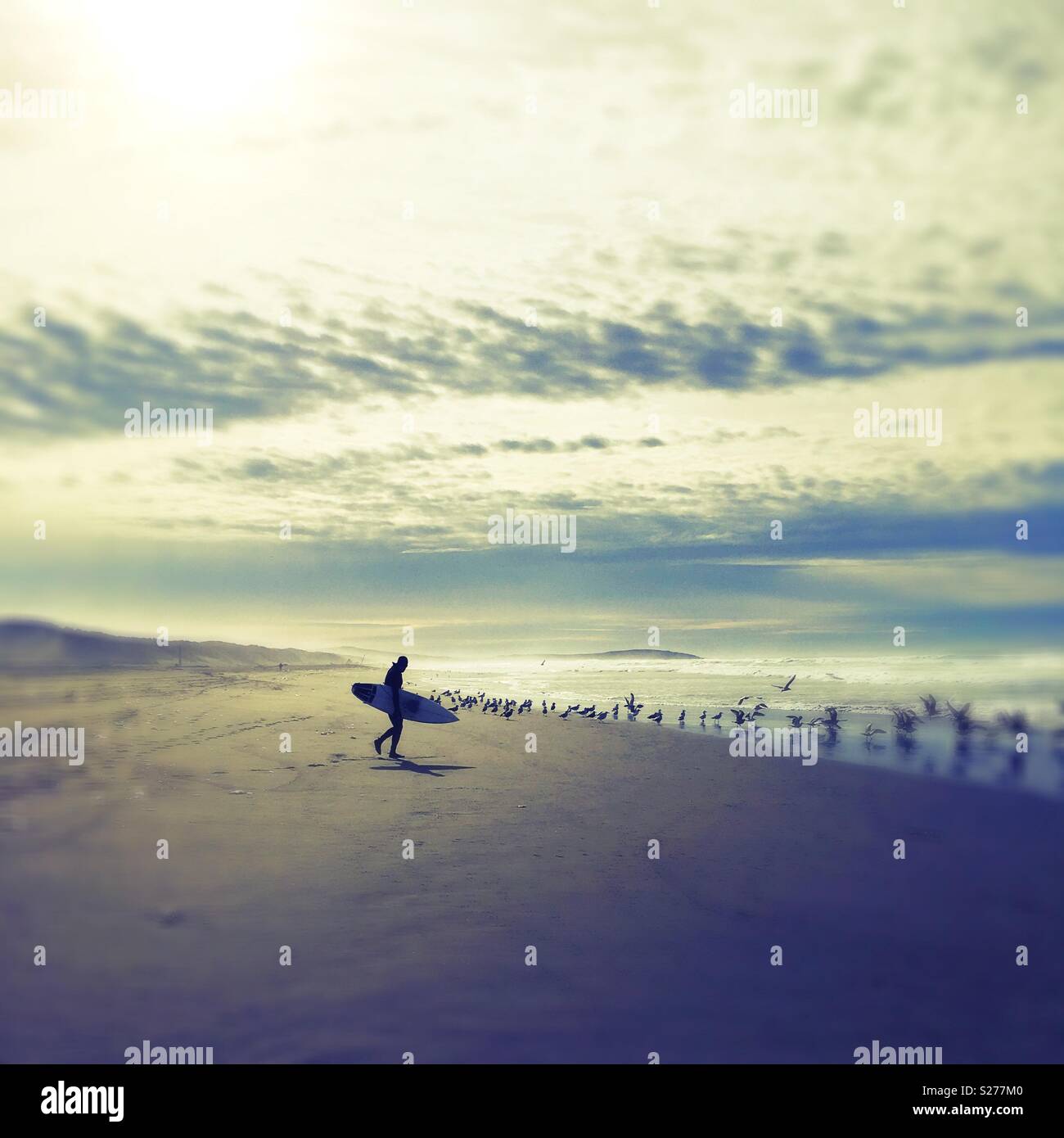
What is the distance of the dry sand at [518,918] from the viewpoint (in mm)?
7949

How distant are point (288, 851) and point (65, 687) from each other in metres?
53.8

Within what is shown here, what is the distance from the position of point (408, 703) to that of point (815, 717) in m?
15.8

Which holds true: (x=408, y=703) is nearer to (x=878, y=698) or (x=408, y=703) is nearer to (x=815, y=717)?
(x=815, y=717)

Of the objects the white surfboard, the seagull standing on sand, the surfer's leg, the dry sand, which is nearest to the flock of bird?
the seagull standing on sand

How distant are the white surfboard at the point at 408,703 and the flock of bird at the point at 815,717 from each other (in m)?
6.77

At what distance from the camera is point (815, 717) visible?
1364 inches

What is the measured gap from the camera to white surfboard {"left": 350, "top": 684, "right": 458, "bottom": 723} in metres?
26.7

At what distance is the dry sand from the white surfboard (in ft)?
22.1

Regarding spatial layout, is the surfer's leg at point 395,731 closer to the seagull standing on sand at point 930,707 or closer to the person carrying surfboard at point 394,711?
the person carrying surfboard at point 394,711

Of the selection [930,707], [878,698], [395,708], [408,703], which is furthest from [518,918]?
[878,698]

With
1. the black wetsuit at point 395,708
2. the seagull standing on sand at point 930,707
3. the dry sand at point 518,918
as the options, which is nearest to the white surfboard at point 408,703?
the black wetsuit at point 395,708

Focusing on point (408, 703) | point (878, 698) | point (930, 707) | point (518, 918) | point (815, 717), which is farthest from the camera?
point (878, 698)
